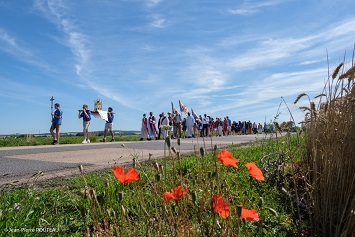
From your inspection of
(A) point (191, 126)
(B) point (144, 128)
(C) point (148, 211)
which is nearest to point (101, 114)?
(B) point (144, 128)

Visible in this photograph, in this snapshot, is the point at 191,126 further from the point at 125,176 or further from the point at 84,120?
the point at 125,176

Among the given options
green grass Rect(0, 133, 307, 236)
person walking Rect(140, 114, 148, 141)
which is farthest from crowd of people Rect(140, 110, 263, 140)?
green grass Rect(0, 133, 307, 236)

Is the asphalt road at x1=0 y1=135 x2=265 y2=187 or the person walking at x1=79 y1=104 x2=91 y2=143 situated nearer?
the asphalt road at x1=0 y1=135 x2=265 y2=187

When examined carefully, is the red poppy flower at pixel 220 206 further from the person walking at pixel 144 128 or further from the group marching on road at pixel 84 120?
the person walking at pixel 144 128

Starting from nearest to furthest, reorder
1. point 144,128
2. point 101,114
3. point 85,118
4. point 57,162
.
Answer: point 57,162 < point 85,118 < point 101,114 < point 144,128

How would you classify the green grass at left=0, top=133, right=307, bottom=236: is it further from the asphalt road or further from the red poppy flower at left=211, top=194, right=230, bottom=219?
the asphalt road

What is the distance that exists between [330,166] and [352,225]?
449 millimetres

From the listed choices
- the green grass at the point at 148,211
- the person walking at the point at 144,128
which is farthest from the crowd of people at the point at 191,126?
the green grass at the point at 148,211

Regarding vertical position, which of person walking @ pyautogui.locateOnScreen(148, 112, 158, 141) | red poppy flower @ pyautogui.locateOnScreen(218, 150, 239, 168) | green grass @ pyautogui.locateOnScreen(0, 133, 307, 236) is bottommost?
green grass @ pyautogui.locateOnScreen(0, 133, 307, 236)

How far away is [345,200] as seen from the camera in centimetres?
197

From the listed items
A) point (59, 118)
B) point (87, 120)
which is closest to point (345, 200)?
point (59, 118)

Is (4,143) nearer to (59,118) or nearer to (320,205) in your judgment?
(59,118)

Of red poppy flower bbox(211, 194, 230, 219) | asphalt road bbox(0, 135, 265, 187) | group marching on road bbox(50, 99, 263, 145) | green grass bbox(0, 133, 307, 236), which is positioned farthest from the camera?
group marching on road bbox(50, 99, 263, 145)

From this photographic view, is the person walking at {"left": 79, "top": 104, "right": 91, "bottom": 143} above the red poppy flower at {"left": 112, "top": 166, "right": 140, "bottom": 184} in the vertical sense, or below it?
above
